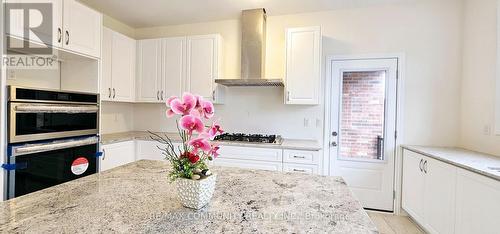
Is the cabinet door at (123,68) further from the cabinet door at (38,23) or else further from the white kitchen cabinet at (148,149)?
the cabinet door at (38,23)

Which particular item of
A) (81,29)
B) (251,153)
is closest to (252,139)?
(251,153)

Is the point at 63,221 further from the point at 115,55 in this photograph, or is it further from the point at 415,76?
the point at 415,76

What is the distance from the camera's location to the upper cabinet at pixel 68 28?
1914mm

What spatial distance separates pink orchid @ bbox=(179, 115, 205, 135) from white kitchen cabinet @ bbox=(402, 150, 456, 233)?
2169 mm

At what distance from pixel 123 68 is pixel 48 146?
1.55 metres

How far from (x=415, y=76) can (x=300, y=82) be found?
1.37m

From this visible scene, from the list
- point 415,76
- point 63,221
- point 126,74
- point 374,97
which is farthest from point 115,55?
point 415,76

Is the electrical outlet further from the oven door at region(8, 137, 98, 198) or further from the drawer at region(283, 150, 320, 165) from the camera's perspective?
the oven door at region(8, 137, 98, 198)

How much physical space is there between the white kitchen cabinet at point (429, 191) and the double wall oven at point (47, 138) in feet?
11.1

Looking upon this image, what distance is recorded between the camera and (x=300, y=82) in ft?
9.42

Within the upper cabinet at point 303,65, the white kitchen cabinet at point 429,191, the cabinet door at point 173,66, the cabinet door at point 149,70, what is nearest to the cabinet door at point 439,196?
the white kitchen cabinet at point 429,191

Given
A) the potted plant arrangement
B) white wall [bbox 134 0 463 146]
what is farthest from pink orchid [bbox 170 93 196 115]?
white wall [bbox 134 0 463 146]

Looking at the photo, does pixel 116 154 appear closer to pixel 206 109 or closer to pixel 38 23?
pixel 38 23

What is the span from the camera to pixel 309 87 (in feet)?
9.34
